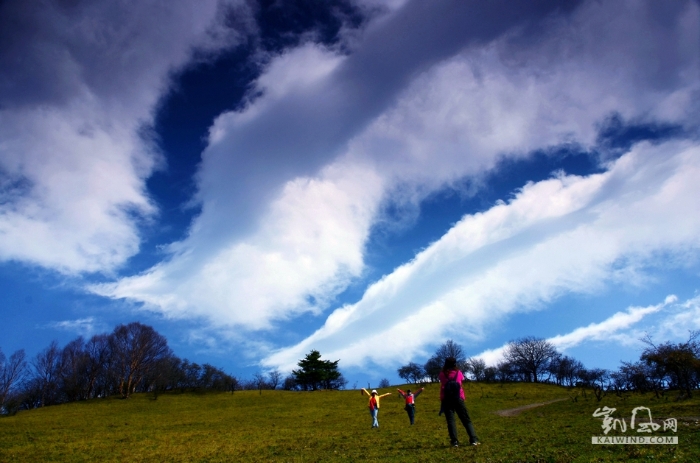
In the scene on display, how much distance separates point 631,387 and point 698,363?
25720 mm

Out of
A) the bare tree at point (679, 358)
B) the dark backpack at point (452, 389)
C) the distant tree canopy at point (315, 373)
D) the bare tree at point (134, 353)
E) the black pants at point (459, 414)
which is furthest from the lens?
the distant tree canopy at point (315, 373)

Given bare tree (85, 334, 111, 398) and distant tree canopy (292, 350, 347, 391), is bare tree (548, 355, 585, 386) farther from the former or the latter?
bare tree (85, 334, 111, 398)

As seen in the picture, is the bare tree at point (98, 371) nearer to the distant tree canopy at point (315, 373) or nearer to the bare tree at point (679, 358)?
the distant tree canopy at point (315, 373)

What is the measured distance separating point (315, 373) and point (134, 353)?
49382 millimetres

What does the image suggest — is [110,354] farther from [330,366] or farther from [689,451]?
[689,451]

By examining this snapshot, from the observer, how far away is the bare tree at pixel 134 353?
302ft

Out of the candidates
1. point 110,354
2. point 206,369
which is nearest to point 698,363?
point 206,369

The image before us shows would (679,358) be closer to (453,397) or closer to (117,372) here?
(453,397)

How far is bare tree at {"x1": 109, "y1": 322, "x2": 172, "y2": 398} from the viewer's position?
91.9 metres

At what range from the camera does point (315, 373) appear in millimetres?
117750

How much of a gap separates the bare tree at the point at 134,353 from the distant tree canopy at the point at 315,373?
39.8 m

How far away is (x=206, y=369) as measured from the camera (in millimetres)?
105750

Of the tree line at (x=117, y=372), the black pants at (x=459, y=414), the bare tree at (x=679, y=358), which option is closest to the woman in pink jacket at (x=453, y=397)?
the black pants at (x=459, y=414)

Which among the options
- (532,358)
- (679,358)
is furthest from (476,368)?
(679,358)
